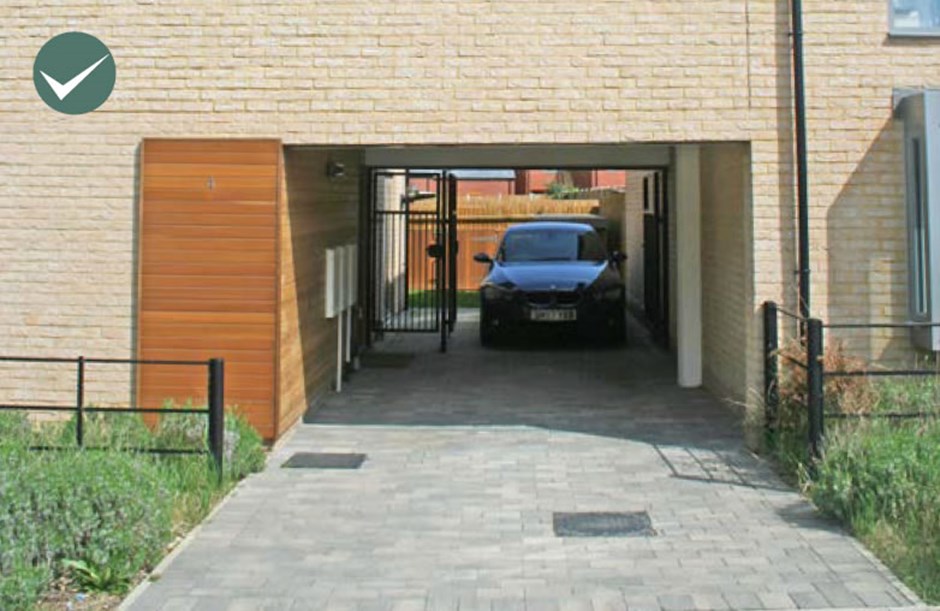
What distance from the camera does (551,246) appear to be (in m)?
16.0

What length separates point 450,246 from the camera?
1552 cm

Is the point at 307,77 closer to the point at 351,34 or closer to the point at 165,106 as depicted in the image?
the point at 351,34

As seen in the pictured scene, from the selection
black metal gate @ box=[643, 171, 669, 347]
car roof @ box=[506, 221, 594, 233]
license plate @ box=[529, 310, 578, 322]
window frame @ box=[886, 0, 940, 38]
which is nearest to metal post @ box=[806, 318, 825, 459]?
window frame @ box=[886, 0, 940, 38]

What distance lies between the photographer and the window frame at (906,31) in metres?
8.66

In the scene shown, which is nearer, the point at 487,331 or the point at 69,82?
the point at 69,82

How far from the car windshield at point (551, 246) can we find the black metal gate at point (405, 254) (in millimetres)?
860

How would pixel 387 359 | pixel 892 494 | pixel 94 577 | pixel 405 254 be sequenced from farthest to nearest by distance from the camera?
1. pixel 405 254
2. pixel 387 359
3. pixel 892 494
4. pixel 94 577

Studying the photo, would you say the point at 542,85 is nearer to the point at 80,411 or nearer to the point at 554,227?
the point at 80,411

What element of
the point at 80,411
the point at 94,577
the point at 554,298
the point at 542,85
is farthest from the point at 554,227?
the point at 94,577

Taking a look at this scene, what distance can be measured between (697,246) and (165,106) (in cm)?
571

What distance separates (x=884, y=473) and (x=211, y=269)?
5.27m

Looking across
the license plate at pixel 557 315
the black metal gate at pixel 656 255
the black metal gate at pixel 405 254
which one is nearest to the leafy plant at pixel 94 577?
the black metal gate at pixel 405 254

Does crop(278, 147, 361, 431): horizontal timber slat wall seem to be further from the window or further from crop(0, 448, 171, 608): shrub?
the window

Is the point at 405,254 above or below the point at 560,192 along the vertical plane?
below
